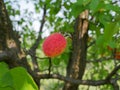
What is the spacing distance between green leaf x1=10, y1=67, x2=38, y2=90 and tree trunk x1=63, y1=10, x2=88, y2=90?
1.40 metres

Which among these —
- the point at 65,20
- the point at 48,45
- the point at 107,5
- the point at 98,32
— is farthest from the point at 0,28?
the point at 65,20

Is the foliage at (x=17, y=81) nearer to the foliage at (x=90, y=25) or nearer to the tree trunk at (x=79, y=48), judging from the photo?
the foliage at (x=90, y=25)

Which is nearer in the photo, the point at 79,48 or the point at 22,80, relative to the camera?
the point at 22,80

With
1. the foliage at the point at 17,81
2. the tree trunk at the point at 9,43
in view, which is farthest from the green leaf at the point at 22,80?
the tree trunk at the point at 9,43

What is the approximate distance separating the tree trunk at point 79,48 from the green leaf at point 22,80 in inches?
55.2

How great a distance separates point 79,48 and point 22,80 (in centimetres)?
147

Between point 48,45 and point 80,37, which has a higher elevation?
point 48,45

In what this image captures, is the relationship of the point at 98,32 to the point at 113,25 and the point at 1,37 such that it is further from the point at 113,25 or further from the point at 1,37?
the point at 113,25

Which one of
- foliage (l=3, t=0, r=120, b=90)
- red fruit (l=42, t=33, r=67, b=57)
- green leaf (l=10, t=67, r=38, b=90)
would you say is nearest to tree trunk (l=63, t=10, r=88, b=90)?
foliage (l=3, t=0, r=120, b=90)

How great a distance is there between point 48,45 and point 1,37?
0.20 m

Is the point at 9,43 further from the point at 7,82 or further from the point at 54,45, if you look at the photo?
the point at 7,82

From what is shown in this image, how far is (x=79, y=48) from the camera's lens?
192 cm

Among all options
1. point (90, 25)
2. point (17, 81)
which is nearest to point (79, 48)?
point (90, 25)

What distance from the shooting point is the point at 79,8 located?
3.97 feet
